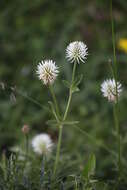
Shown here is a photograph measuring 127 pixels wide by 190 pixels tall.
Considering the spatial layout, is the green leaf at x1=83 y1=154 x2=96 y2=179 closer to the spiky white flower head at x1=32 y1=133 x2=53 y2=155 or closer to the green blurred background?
the spiky white flower head at x1=32 y1=133 x2=53 y2=155

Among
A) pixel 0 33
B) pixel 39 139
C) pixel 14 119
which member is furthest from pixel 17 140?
pixel 0 33

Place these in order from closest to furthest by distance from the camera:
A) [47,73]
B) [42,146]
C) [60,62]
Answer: [47,73] → [42,146] → [60,62]

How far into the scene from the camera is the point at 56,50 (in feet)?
10.7

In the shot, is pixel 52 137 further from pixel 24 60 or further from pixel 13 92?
pixel 13 92

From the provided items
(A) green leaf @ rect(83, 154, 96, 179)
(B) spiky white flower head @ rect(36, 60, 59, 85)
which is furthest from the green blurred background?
(B) spiky white flower head @ rect(36, 60, 59, 85)

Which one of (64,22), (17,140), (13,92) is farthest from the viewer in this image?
(64,22)

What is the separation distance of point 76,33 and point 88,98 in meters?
0.71

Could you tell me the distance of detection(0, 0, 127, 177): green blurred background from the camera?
2.68 m

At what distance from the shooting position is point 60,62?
316 centimetres

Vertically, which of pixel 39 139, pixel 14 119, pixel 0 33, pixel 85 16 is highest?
pixel 85 16

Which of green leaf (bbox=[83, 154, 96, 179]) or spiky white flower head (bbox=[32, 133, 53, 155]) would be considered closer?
green leaf (bbox=[83, 154, 96, 179])

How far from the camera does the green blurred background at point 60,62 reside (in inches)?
106

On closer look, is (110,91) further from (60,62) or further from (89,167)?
(60,62)

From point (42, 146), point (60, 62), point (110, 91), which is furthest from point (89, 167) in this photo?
point (60, 62)
